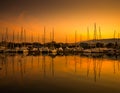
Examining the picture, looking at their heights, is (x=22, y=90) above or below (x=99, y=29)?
below

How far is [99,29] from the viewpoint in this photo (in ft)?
217

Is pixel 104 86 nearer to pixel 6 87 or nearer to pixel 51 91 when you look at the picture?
pixel 51 91

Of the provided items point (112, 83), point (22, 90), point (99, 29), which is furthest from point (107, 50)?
point (22, 90)

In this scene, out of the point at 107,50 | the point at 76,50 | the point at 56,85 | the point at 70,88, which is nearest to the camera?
the point at 70,88

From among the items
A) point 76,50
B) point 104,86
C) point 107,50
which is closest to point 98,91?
point 104,86

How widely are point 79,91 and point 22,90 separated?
3.53 m

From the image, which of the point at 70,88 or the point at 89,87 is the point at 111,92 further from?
the point at 70,88

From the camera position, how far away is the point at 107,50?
211 feet

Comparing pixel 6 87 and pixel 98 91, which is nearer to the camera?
pixel 98 91

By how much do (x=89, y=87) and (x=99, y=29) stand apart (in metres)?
54.4

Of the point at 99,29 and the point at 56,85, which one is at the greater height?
the point at 99,29

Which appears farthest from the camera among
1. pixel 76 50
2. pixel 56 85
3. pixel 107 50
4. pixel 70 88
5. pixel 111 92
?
pixel 76 50

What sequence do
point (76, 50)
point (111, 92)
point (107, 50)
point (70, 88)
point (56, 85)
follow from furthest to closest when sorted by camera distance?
1. point (76, 50)
2. point (107, 50)
3. point (56, 85)
4. point (70, 88)
5. point (111, 92)

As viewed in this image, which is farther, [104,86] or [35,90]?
[104,86]
